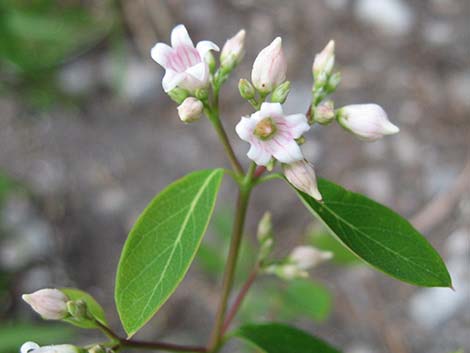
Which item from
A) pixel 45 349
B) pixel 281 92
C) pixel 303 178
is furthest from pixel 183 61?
pixel 45 349

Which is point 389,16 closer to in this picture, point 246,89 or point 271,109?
point 246,89

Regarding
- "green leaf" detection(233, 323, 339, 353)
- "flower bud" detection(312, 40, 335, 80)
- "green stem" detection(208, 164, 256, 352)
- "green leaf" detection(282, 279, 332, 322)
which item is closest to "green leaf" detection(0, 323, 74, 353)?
"green leaf" detection(282, 279, 332, 322)

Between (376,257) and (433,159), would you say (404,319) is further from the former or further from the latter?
(376,257)

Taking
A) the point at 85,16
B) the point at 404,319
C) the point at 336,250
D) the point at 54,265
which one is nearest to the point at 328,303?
the point at 336,250

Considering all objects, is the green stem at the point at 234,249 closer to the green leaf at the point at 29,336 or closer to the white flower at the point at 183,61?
the white flower at the point at 183,61

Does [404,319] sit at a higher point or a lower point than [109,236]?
lower

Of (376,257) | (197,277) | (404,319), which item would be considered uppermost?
(376,257)

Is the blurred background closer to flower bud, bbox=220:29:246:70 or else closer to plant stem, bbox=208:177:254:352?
plant stem, bbox=208:177:254:352
